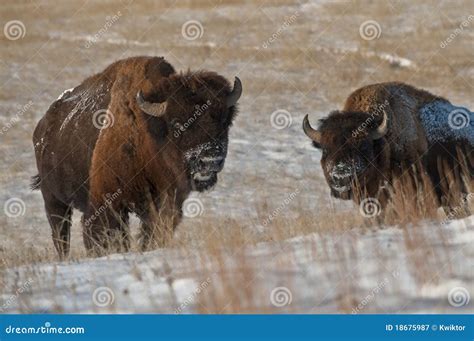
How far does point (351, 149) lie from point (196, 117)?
1988 mm

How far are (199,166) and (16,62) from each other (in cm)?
2291

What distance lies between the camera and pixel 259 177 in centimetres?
1822

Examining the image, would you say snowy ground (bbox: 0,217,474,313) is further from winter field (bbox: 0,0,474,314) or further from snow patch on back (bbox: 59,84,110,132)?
snow patch on back (bbox: 59,84,110,132)

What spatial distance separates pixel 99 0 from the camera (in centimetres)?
3809

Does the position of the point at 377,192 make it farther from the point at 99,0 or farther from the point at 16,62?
the point at 99,0

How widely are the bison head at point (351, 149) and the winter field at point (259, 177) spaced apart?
59 cm

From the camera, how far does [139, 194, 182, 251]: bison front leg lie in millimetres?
8633

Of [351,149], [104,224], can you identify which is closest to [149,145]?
[104,224]

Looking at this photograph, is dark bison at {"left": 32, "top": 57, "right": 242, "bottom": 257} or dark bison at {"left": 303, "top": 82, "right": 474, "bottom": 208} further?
dark bison at {"left": 303, "top": 82, "right": 474, "bottom": 208}

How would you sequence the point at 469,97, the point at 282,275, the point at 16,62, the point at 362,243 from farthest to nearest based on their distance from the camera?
the point at 16,62 < the point at 469,97 < the point at 362,243 < the point at 282,275

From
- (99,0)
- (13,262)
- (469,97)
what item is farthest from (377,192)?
(99,0)

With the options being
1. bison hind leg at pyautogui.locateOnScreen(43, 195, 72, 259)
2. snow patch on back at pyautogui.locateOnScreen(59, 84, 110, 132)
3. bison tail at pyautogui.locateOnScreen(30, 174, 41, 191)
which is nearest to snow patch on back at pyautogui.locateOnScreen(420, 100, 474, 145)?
snow patch on back at pyautogui.locateOnScreen(59, 84, 110, 132)

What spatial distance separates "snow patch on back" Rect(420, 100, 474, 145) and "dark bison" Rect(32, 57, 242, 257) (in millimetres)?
3277

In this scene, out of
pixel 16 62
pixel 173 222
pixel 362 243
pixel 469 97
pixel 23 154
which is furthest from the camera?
pixel 16 62
